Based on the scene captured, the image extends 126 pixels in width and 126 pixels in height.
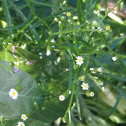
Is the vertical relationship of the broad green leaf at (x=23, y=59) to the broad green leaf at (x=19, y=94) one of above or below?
above

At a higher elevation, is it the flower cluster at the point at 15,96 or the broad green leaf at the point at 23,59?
the broad green leaf at the point at 23,59

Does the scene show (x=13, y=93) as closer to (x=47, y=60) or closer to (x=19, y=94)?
(x=19, y=94)

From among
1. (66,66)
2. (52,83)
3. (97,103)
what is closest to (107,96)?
(97,103)

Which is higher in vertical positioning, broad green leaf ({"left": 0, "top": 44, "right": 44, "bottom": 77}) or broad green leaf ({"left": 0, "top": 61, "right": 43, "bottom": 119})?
broad green leaf ({"left": 0, "top": 44, "right": 44, "bottom": 77})

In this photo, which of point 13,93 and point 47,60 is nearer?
point 13,93

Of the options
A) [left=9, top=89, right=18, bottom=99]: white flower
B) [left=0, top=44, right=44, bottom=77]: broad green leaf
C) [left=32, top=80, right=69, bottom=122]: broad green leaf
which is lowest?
[left=32, top=80, right=69, bottom=122]: broad green leaf

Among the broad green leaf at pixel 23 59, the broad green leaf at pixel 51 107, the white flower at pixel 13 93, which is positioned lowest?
the broad green leaf at pixel 51 107

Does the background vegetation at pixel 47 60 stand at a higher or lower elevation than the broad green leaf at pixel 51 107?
higher

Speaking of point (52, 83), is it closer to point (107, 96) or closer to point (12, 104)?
point (12, 104)

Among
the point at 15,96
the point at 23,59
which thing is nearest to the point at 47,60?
the point at 23,59

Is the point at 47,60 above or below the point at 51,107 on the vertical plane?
above

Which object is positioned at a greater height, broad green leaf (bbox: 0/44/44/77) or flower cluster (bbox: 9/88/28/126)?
broad green leaf (bbox: 0/44/44/77)
